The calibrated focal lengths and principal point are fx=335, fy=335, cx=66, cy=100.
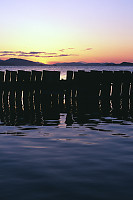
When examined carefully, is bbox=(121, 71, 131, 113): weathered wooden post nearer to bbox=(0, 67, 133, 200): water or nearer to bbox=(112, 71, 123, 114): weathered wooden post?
bbox=(112, 71, 123, 114): weathered wooden post

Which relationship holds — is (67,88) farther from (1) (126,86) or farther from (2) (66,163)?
(2) (66,163)

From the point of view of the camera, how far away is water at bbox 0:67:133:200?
4875 mm

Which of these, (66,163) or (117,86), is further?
(117,86)

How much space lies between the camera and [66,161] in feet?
21.2

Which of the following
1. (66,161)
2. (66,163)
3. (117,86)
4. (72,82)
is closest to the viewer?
(66,163)

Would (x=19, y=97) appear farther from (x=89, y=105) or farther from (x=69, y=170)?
(x=69, y=170)

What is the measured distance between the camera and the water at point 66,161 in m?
4.88

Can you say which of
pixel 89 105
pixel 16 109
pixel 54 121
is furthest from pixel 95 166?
pixel 89 105

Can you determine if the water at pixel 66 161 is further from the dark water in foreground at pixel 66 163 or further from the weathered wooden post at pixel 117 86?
the weathered wooden post at pixel 117 86

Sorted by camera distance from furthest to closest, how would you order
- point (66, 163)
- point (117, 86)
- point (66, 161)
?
point (117, 86) < point (66, 161) < point (66, 163)

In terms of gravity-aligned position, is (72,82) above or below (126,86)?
above

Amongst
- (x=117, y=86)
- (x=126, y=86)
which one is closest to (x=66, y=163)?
(x=117, y=86)

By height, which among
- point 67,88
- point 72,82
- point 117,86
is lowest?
point 67,88

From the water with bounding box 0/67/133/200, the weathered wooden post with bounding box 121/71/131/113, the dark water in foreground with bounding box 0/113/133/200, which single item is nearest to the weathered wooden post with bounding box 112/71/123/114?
the weathered wooden post with bounding box 121/71/131/113
